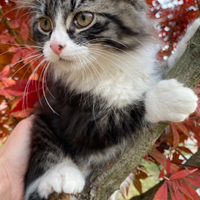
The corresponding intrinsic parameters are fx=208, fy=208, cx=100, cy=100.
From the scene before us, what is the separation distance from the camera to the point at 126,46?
3.53 feet

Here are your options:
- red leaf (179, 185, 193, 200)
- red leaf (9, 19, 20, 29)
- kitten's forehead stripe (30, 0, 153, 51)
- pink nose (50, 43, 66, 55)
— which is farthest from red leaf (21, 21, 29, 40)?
red leaf (179, 185, 193, 200)

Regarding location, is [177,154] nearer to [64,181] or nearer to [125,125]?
[125,125]

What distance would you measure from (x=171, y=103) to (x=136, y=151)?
270 millimetres

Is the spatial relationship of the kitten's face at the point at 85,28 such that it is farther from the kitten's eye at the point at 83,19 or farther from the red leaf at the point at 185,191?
the red leaf at the point at 185,191

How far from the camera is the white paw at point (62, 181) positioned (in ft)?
3.37

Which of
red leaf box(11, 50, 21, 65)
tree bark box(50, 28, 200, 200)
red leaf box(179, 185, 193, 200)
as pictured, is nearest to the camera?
tree bark box(50, 28, 200, 200)

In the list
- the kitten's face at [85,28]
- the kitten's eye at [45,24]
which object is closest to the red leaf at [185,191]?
the kitten's face at [85,28]

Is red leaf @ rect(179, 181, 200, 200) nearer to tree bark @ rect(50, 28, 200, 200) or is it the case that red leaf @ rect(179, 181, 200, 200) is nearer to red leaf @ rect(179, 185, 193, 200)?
red leaf @ rect(179, 185, 193, 200)

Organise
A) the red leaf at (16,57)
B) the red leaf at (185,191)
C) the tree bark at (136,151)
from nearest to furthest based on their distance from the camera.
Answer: the tree bark at (136,151) → the red leaf at (185,191) → the red leaf at (16,57)

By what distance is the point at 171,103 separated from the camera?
940mm

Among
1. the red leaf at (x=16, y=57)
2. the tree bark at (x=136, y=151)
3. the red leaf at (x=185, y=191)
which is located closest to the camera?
the tree bark at (x=136, y=151)

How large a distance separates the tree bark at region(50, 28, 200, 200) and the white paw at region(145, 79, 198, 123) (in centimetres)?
4

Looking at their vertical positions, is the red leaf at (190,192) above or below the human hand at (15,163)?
below

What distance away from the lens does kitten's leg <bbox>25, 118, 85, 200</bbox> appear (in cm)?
106
